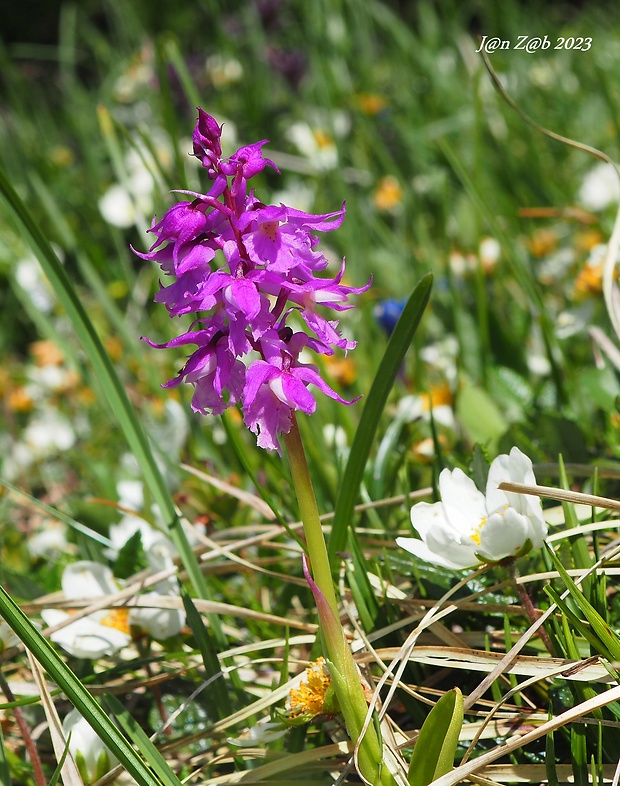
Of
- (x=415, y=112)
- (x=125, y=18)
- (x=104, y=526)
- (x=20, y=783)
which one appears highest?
(x=125, y=18)

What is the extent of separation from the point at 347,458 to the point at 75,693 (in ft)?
1.56

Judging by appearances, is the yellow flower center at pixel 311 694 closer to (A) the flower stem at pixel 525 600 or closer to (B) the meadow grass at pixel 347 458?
(B) the meadow grass at pixel 347 458

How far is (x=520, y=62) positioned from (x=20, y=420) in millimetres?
2541

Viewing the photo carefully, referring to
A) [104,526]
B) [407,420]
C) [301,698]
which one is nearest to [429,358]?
[407,420]

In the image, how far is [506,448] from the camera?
1.29 metres

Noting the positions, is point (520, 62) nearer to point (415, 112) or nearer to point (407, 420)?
point (415, 112)

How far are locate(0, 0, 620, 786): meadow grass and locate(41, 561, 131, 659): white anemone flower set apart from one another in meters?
0.02

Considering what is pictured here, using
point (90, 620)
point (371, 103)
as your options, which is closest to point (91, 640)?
point (90, 620)

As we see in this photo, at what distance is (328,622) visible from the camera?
72cm

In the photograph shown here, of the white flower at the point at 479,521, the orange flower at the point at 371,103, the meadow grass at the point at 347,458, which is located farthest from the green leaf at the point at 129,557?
the orange flower at the point at 371,103

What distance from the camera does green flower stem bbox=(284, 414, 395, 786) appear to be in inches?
28.6

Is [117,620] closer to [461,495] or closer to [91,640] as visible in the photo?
[91,640]

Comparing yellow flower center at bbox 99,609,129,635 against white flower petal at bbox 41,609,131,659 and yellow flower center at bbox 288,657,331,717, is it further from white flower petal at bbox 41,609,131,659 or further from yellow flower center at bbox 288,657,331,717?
yellow flower center at bbox 288,657,331,717

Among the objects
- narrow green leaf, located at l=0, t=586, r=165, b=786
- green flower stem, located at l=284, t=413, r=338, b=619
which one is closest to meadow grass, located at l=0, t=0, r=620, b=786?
narrow green leaf, located at l=0, t=586, r=165, b=786
